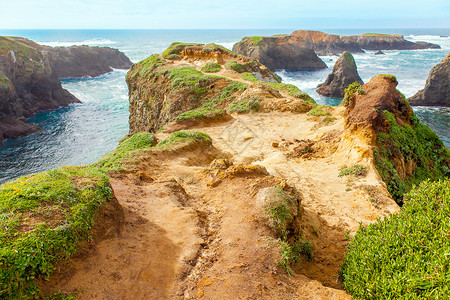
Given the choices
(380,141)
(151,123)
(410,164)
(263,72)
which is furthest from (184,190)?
(263,72)

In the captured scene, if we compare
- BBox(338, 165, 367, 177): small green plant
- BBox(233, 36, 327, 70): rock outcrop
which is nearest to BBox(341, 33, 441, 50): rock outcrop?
BBox(233, 36, 327, 70): rock outcrop

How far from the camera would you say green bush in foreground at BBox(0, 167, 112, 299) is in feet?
12.8

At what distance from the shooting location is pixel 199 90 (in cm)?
2423

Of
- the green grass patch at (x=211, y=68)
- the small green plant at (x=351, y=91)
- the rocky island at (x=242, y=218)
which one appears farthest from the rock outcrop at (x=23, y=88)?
the small green plant at (x=351, y=91)

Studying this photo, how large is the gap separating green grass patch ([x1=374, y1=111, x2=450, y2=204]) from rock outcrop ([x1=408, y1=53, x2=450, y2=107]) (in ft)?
109

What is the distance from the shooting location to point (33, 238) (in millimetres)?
4273

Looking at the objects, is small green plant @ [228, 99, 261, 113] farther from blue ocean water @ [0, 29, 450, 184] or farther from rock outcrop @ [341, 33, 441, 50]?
rock outcrop @ [341, 33, 441, 50]

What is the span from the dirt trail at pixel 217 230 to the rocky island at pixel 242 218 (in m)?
0.03

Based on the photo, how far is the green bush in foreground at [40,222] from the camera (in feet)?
12.8

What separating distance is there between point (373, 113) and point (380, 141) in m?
1.24

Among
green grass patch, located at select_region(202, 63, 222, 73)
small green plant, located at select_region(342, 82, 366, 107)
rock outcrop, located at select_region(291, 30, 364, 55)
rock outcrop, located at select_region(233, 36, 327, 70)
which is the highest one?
rock outcrop, located at select_region(291, 30, 364, 55)

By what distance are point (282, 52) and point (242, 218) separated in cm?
7173

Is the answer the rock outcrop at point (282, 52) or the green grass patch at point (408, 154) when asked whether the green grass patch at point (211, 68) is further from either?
the rock outcrop at point (282, 52)

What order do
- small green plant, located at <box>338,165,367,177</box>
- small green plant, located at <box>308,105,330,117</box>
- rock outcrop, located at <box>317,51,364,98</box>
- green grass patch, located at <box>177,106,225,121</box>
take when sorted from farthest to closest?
rock outcrop, located at <box>317,51,364,98</box> < green grass patch, located at <box>177,106,225,121</box> < small green plant, located at <box>308,105,330,117</box> < small green plant, located at <box>338,165,367,177</box>
